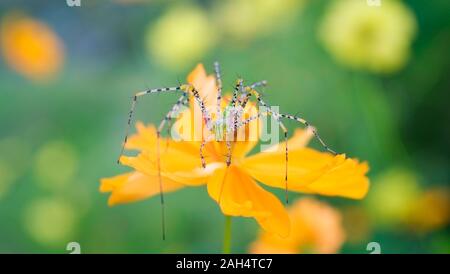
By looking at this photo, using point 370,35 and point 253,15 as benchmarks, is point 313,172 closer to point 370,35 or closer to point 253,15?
point 370,35

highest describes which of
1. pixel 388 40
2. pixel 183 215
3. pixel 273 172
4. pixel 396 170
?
pixel 388 40

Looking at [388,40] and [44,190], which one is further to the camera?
[44,190]

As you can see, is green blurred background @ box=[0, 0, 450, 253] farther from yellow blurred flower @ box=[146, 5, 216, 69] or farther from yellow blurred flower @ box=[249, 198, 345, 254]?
yellow blurred flower @ box=[249, 198, 345, 254]

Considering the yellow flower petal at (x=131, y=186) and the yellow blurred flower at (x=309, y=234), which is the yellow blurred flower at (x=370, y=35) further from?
the yellow flower petal at (x=131, y=186)

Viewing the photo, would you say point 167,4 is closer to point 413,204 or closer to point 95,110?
point 95,110

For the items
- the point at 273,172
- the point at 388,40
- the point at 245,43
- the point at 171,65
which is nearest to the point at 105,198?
the point at 171,65

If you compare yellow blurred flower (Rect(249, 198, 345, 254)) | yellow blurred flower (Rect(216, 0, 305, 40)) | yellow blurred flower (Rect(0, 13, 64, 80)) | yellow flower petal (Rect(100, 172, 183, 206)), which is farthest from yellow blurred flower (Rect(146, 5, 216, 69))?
yellow flower petal (Rect(100, 172, 183, 206))
